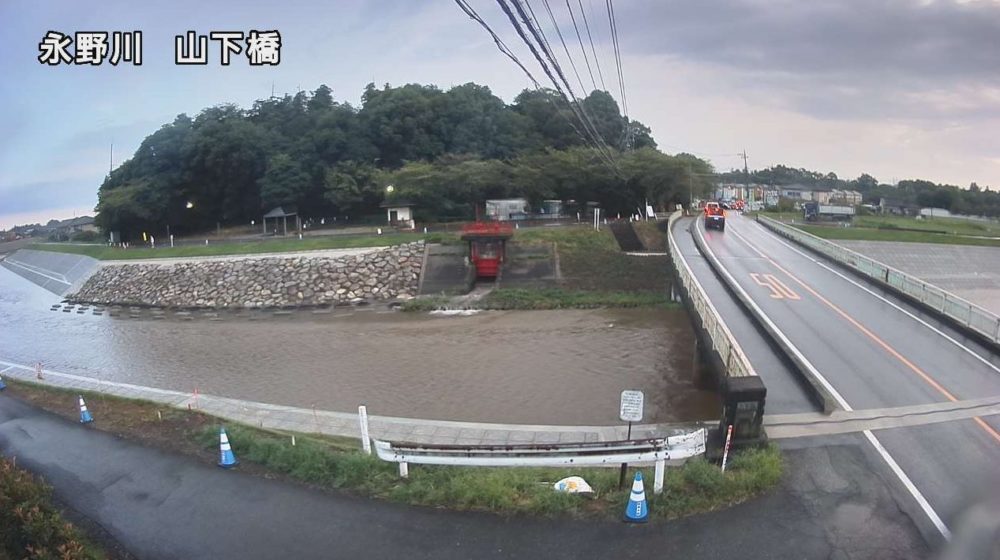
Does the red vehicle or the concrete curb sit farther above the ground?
the red vehicle

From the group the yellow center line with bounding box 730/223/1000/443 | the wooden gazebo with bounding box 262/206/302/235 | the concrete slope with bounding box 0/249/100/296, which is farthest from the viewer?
the wooden gazebo with bounding box 262/206/302/235

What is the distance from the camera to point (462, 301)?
31406mm

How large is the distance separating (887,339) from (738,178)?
199498 millimetres

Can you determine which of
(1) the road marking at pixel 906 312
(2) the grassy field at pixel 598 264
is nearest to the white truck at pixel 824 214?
(2) the grassy field at pixel 598 264

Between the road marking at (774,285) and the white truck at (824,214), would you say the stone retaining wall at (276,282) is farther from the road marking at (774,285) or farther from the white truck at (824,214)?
the white truck at (824,214)

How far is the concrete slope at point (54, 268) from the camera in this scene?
149 ft

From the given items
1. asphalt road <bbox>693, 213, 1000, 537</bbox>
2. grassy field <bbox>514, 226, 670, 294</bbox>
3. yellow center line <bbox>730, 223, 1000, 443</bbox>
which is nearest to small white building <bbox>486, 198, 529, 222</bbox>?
grassy field <bbox>514, 226, 670, 294</bbox>

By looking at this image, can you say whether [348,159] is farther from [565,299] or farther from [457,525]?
[457,525]

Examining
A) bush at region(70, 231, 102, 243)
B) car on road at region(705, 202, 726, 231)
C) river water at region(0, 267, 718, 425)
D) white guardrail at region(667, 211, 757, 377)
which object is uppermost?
bush at region(70, 231, 102, 243)

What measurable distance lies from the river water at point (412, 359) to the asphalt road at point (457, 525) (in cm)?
601

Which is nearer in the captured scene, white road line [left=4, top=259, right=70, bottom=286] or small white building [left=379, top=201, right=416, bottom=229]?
small white building [left=379, top=201, right=416, bottom=229]

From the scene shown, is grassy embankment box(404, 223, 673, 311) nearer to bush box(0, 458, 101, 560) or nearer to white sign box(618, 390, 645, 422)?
white sign box(618, 390, 645, 422)

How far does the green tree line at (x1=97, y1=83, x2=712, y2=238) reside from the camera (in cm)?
5028

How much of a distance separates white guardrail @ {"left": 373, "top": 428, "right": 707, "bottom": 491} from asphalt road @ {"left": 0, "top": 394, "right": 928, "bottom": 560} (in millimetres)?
764
